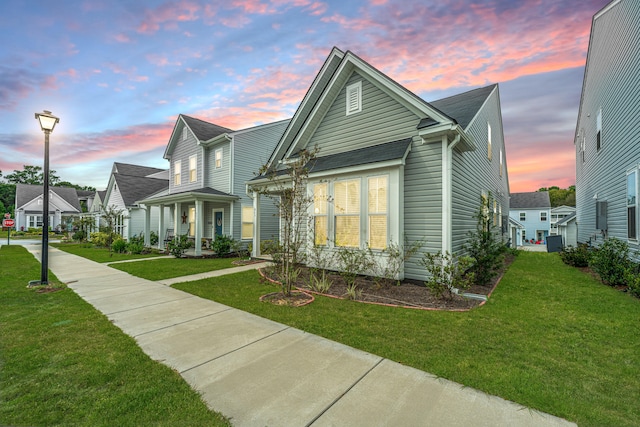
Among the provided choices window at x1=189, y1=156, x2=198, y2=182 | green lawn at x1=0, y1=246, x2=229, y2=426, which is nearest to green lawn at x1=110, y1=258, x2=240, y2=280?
green lawn at x1=0, y1=246, x2=229, y2=426

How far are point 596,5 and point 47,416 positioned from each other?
1652 cm

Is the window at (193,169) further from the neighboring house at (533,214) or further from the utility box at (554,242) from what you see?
the neighboring house at (533,214)

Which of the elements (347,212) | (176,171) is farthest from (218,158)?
(347,212)

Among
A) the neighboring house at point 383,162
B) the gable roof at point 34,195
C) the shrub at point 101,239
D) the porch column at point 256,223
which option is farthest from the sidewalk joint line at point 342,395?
the gable roof at point 34,195

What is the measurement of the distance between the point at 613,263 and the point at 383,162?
22.5ft

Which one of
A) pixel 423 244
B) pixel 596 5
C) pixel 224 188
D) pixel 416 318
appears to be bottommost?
pixel 416 318

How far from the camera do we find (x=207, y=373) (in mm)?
3010

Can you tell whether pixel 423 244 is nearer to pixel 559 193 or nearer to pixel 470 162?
pixel 470 162

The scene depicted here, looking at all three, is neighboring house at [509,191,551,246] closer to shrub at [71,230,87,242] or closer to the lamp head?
the lamp head

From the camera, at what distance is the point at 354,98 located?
872cm

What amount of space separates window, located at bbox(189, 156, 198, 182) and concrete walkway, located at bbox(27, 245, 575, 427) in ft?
42.6

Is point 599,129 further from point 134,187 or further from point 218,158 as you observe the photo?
point 134,187

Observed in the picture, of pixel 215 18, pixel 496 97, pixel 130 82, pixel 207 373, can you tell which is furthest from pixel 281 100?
pixel 207 373

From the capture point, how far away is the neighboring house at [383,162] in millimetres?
6883
